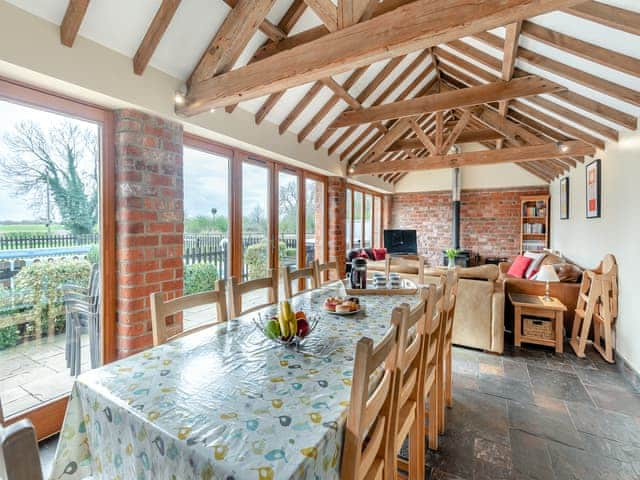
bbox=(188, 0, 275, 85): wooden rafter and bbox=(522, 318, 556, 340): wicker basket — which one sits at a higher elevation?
bbox=(188, 0, 275, 85): wooden rafter

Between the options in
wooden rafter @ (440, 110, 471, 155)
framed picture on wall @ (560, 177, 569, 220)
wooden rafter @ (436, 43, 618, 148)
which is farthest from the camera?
framed picture on wall @ (560, 177, 569, 220)

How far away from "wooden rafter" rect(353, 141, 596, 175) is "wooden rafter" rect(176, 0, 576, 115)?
330cm

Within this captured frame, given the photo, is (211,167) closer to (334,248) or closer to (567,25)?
(334,248)

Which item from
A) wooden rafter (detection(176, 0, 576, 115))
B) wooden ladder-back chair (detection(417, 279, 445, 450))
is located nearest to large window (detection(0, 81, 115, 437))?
wooden rafter (detection(176, 0, 576, 115))

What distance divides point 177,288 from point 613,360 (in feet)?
13.1

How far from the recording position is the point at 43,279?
198 centimetres

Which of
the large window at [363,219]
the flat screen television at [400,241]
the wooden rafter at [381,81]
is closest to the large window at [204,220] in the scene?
the wooden rafter at [381,81]

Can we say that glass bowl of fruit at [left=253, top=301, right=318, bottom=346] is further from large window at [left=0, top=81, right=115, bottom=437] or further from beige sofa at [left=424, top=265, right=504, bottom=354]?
beige sofa at [left=424, top=265, right=504, bottom=354]

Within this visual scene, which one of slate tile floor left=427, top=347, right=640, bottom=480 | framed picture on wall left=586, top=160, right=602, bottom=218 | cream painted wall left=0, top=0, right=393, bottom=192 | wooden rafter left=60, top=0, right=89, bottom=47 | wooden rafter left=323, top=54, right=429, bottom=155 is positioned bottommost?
slate tile floor left=427, top=347, right=640, bottom=480

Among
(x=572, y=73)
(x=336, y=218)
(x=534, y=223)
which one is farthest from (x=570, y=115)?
(x=534, y=223)

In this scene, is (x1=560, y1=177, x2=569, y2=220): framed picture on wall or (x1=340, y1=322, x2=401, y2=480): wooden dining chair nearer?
(x1=340, y1=322, x2=401, y2=480): wooden dining chair

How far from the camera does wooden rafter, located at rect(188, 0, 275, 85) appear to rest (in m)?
2.16

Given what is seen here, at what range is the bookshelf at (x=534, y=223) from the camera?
708cm

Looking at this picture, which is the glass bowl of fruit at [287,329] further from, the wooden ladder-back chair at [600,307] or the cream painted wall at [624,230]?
the wooden ladder-back chair at [600,307]
